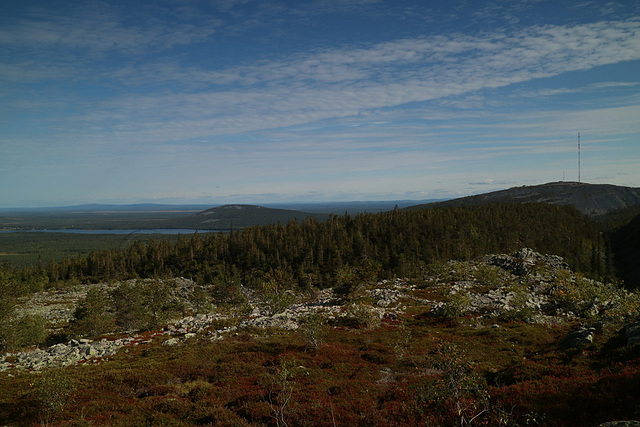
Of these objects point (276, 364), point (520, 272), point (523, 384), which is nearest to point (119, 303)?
point (276, 364)

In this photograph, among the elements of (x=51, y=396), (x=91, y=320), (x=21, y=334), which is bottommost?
(x=91, y=320)

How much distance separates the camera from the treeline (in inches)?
4151

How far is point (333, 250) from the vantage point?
372 ft

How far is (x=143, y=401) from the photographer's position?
20.3m

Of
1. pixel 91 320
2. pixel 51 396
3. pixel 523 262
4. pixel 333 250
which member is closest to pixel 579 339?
pixel 51 396

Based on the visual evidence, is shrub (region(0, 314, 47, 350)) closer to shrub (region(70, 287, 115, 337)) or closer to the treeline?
shrub (region(70, 287, 115, 337))

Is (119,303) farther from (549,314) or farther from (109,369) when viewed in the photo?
(549,314)

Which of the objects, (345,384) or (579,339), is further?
(579,339)

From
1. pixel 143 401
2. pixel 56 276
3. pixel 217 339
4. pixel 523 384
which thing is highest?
pixel 523 384

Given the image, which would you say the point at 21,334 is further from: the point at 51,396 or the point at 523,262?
the point at 523,262

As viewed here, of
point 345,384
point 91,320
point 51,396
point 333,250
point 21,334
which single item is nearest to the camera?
point 51,396

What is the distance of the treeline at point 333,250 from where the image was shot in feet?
346

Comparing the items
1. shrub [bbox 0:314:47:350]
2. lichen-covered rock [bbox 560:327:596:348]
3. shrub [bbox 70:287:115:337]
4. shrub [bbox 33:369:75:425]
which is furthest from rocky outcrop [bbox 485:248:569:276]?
shrub [bbox 0:314:47:350]

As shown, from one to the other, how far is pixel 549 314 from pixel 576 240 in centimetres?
11810
